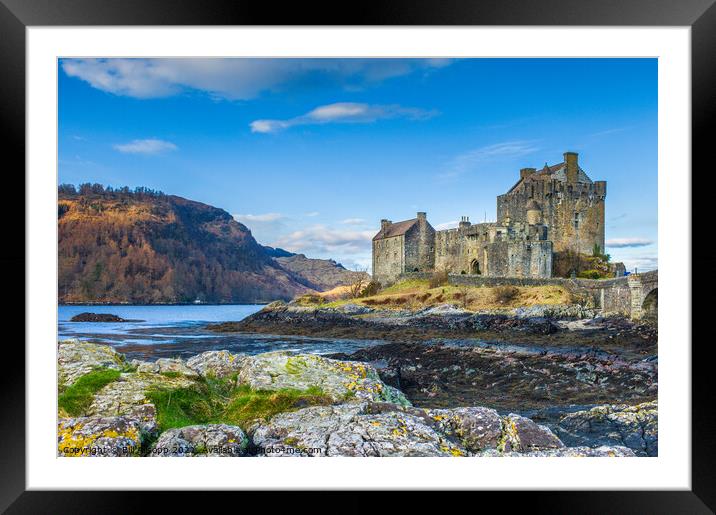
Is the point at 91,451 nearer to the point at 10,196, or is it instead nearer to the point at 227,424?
the point at 227,424

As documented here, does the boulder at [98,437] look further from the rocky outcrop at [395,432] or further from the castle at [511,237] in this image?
the castle at [511,237]

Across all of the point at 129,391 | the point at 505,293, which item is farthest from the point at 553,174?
the point at 129,391

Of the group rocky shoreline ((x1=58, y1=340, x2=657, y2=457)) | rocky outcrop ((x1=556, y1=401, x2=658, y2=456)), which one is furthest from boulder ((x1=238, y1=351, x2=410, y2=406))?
rocky outcrop ((x1=556, y1=401, x2=658, y2=456))

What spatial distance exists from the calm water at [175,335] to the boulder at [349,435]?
1.18 m

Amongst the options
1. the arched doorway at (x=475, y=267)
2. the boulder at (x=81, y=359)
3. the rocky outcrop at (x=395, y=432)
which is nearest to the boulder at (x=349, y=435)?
the rocky outcrop at (x=395, y=432)

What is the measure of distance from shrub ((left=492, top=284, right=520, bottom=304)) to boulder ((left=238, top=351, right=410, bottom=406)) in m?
1.98

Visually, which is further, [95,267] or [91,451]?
[95,267]

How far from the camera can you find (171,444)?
5371 millimetres

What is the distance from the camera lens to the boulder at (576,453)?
532 centimetres

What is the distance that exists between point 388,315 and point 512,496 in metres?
2.97

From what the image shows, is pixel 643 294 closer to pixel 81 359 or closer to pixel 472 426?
pixel 472 426

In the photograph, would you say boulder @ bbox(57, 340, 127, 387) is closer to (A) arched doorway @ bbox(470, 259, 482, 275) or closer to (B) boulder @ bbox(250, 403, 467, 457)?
(B) boulder @ bbox(250, 403, 467, 457)
